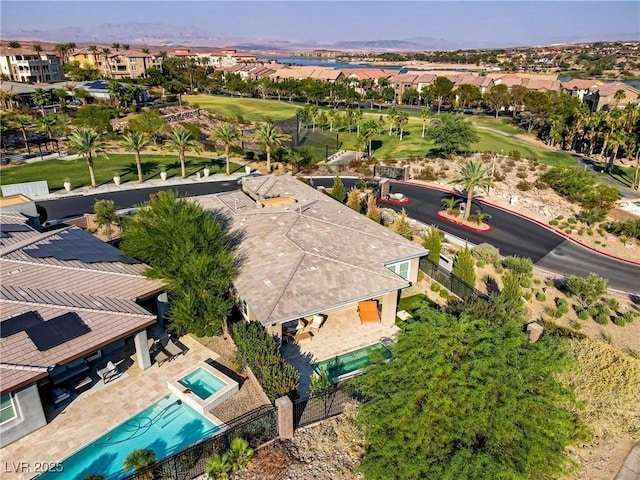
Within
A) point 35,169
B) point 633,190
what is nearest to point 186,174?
point 35,169

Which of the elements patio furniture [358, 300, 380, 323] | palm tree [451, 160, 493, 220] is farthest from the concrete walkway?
palm tree [451, 160, 493, 220]

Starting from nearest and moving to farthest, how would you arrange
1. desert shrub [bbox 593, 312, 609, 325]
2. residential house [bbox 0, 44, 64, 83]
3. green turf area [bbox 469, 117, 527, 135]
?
desert shrub [bbox 593, 312, 609, 325], green turf area [bbox 469, 117, 527, 135], residential house [bbox 0, 44, 64, 83]

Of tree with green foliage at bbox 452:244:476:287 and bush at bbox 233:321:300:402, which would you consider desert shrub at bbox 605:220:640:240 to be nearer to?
tree with green foliage at bbox 452:244:476:287

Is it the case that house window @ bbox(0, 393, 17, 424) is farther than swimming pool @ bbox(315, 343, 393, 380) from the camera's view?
No

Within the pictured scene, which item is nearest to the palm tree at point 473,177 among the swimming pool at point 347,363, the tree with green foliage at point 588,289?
the tree with green foliage at point 588,289

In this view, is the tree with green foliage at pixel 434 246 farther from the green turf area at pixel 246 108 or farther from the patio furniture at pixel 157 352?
the green turf area at pixel 246 108

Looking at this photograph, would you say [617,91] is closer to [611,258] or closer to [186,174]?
[611,258]

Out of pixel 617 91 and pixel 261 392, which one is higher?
pixel 617 91

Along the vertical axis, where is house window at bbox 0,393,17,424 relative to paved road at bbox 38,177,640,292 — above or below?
above
